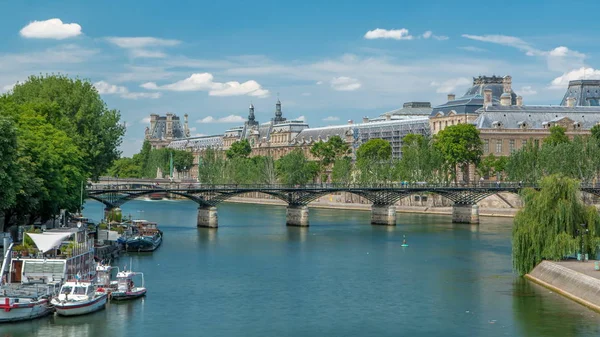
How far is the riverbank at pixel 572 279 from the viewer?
46534mm

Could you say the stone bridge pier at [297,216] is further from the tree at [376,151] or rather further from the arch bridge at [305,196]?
the tree at [376,151]

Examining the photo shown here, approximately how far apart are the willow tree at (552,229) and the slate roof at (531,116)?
285ft

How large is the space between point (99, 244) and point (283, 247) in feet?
55.1

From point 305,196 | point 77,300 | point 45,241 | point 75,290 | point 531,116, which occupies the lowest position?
point 77,300

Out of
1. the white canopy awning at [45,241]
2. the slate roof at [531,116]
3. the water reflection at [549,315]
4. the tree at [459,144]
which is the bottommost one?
the water reflection at [549,315]

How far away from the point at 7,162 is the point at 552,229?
29.6 metres

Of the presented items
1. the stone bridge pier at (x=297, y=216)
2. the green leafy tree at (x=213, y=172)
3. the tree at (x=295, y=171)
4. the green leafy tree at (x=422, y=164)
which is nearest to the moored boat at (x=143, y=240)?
the stone bridge pier at (x=297, y=216)

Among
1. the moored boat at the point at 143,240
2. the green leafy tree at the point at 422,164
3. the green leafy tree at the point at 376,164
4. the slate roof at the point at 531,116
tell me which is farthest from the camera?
the slate roof at the point at 531,116

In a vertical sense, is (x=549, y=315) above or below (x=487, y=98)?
below

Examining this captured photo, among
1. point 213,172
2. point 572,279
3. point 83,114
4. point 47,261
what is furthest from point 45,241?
point 213,172

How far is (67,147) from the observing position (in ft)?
242

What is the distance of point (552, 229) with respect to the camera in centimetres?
5534

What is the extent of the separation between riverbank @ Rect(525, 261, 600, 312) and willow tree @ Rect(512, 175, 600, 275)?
0.81 m

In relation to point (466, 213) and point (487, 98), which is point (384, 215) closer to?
point (466, 213)
